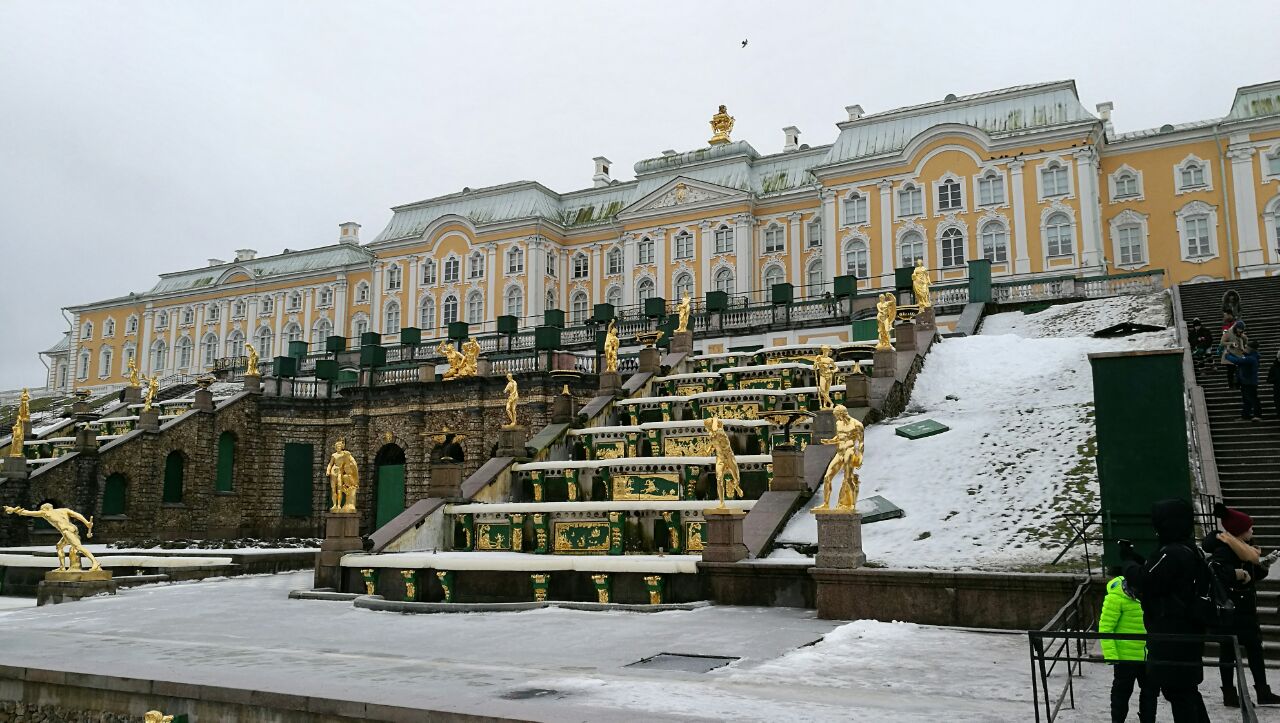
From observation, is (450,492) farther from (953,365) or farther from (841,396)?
(953,365)

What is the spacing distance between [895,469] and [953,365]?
796 centimetres

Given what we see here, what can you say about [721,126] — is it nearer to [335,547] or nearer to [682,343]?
Result: [682,343]

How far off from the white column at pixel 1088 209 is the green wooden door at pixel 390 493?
32.7 metres

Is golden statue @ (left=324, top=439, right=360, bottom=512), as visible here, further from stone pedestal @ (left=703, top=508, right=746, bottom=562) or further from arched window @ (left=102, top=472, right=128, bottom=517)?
arched window @ (left=102, top=472, right=128, bottom=517)

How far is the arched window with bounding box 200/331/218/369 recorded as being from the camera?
73750mm

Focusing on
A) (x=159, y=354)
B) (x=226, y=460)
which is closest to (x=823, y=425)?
(x=226, y=460)

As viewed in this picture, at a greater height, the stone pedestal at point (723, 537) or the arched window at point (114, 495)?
the arched window at point (114, 495)

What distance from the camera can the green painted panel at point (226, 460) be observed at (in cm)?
3459

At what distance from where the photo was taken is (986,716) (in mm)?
6973

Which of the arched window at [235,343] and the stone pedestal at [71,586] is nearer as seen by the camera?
the stone pedestal at [71,586]

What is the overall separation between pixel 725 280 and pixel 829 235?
7.05 meters

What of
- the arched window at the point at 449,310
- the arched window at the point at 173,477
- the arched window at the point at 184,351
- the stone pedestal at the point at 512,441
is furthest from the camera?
the arched window at the point at 184,351

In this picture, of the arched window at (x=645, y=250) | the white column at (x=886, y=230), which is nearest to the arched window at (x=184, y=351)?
the arched window at (x=645, y=250)

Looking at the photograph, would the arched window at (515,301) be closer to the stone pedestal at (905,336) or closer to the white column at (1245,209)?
the white column at (1245,209)
